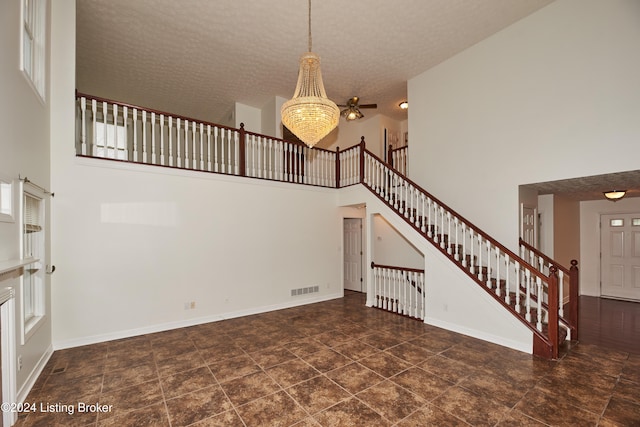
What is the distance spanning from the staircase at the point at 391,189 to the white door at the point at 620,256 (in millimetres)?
2807

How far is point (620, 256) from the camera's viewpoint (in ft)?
23.5

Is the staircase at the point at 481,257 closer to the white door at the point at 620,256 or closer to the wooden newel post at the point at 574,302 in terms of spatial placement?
the wooden newel post at the point at 574,302

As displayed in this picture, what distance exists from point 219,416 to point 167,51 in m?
6.21

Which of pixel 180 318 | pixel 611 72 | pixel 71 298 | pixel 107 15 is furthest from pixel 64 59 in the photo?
pixel 611 72

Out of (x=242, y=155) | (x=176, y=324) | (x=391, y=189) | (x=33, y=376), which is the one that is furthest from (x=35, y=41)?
(x=391, y=189)

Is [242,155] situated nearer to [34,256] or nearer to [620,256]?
[34,256]

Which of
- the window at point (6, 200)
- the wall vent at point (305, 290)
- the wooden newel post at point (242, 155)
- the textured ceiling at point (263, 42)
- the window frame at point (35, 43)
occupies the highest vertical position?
the textured ceiling at point (263, 42)

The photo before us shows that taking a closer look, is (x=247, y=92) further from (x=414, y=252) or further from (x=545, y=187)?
(x=545, y=187)

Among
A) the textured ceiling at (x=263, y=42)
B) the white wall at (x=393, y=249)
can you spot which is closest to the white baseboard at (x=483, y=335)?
the white wall at (x=393, y=249)

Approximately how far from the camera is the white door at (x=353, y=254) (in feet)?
27.1

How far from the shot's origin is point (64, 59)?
4.15 m

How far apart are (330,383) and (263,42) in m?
5.65

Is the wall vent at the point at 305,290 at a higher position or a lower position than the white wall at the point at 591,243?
lower

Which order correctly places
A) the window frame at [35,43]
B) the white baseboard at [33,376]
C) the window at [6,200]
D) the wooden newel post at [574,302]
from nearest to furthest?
the window at [6,200]
the white baseboard at [33,376]
the window frame at [35,43]
the wooden newel post at [574,302]
